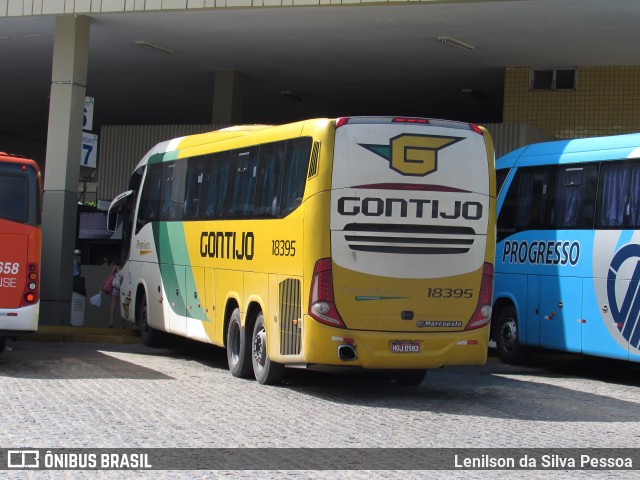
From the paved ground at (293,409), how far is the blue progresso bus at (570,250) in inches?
29.6

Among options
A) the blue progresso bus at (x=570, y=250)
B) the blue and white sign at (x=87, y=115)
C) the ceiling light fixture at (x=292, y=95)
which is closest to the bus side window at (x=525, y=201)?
the blue progresso bus at (x=570, y=250)

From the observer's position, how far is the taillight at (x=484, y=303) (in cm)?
1323

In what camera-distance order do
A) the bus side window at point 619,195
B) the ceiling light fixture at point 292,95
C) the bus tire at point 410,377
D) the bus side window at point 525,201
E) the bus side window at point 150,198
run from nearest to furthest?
1. the bus tire at point 410,377
2. the bus side window at point 619,195
3. the bus side window at point 525,201
4. the bus side window at point 150,198
5. the ceiling light fixture at point 292,95

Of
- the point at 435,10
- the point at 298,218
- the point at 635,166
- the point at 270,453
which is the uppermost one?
the point at 435,10

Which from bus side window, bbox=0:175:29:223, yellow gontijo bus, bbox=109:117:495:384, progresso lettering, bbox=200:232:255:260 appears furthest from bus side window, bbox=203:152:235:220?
bus side window, bbox=0:175:29:223

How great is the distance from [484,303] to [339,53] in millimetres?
12886

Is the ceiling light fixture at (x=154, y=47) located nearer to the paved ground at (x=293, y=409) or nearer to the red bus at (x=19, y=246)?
the paved ground at (x=293, y=409)

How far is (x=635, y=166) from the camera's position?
15.3 meters

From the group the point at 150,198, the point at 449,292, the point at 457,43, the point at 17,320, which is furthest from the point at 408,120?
the point at 457,43

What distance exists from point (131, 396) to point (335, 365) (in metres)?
2.35

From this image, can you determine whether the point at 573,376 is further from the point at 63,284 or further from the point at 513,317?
the point at 63,284

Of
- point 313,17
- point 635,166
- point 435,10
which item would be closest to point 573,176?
point 635,166

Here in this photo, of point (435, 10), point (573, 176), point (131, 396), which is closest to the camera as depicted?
point (131, 396)

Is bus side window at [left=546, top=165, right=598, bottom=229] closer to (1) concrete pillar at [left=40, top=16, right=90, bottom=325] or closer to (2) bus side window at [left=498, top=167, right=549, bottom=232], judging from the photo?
(2) bus side window at [left=498, top=167, right=549, bottom=232]
